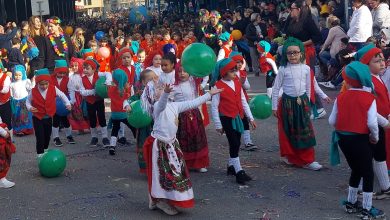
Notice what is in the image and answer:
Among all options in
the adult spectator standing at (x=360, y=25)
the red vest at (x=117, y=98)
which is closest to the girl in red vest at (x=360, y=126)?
the red vest at (x=117, y=98)

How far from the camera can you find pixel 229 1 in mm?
37906

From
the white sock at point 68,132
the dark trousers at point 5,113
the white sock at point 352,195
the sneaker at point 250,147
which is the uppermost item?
the dark trousers at point 5,113

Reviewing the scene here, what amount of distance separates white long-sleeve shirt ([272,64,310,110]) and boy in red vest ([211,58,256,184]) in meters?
0.53

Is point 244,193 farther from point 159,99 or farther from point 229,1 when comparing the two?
Result: point 229,1

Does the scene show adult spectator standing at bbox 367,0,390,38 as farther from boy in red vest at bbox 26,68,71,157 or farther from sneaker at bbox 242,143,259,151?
boy in red vest at bbox 26,68,71,157

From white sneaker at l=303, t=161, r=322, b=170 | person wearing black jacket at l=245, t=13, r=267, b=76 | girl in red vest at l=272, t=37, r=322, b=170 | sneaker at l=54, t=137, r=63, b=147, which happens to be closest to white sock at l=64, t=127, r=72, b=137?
sneaker at l=54, t=137, r=63, b=147

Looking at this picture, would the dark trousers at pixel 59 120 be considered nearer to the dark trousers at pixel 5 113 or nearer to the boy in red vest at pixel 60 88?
the boy in red vest at pixel 60 88

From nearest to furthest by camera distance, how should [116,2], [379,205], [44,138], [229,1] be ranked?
1. [379,205]
2. [44,138]
3. [229,1]
4. [116,2]

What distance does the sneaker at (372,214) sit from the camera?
232 inches

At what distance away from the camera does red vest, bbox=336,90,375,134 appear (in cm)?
584

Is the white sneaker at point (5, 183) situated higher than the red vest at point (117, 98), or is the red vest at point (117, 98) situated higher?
the red vest at point (117, 98)

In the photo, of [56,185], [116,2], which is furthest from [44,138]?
[116,2]

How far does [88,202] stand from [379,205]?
3.07 m

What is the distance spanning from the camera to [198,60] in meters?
6.54
